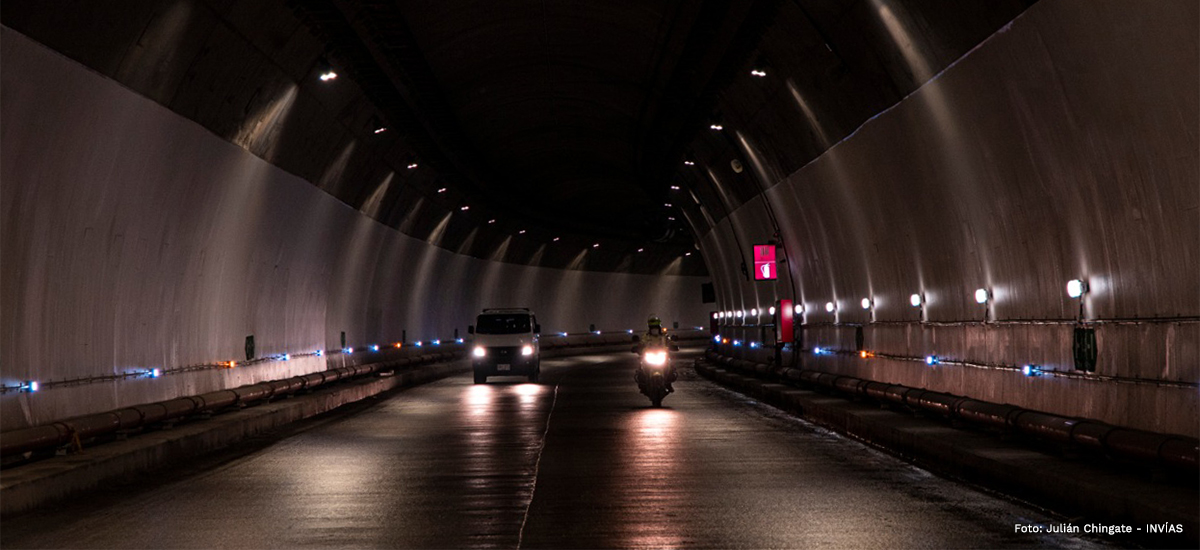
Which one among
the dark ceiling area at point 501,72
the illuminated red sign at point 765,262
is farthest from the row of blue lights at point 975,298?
the dark ceiling area at point 501,72

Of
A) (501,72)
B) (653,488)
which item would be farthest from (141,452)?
(501,72)

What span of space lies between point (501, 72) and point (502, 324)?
47.9 feet

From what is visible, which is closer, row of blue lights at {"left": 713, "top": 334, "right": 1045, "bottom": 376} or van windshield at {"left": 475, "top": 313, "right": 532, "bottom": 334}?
row of blue lights at {"left": 713, "top": 334, "right": 1045, "bottom": 376}

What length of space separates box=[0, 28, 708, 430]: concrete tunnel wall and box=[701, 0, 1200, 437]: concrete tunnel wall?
34.4 ft

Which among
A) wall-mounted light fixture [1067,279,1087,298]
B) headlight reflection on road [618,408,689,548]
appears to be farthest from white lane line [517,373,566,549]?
wall-mounted light fixture [1067,279,1087,298]

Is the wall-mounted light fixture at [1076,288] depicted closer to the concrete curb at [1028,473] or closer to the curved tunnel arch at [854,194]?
the curved tunnel arch at [854,194]

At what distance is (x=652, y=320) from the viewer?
104ft

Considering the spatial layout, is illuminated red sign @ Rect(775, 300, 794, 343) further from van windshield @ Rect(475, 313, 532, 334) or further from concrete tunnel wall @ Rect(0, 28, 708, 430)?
concrete tunnel wall @ Rect(0, 28, 708, 430)

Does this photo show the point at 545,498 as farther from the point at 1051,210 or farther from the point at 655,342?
the point at 655,342

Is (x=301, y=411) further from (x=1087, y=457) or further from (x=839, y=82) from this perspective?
(x=1087, y=457)

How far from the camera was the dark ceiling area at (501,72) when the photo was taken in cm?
1805

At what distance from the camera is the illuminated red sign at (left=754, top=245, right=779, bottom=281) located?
37094mm

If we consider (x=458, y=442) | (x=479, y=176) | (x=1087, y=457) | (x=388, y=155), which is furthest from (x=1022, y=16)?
(x=479, y=176)

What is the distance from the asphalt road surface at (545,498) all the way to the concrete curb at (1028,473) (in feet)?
1.18
